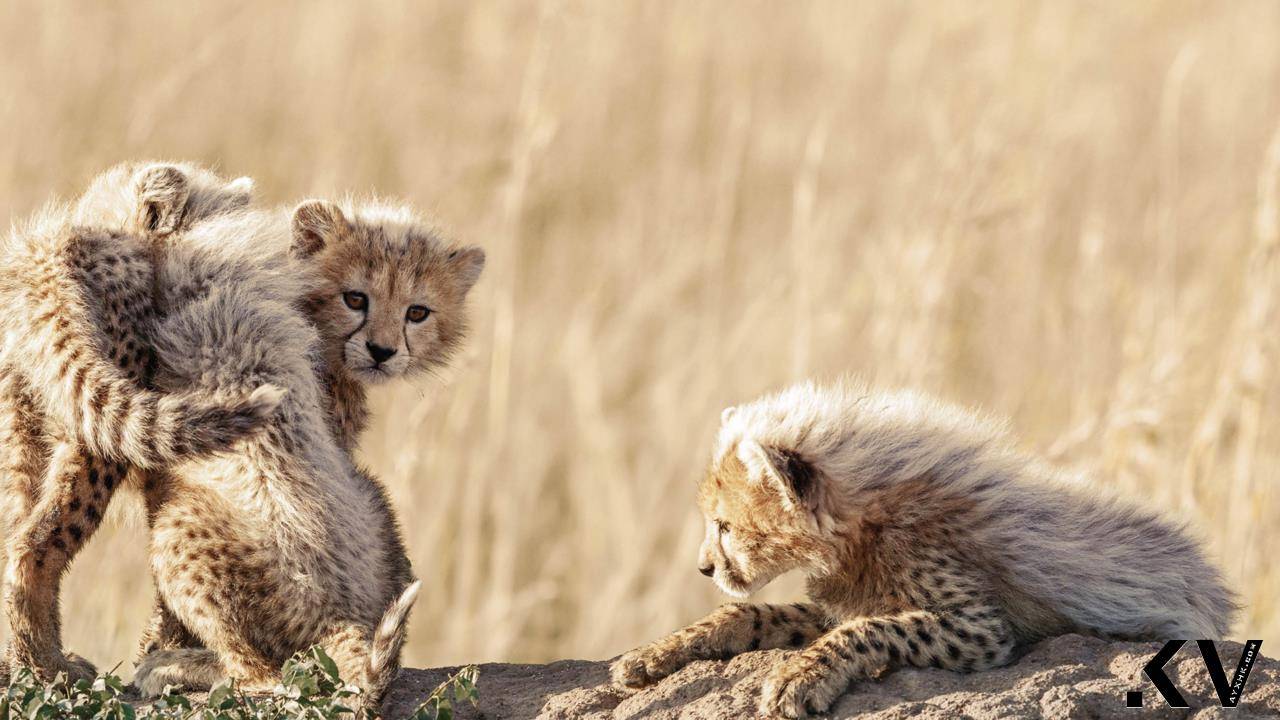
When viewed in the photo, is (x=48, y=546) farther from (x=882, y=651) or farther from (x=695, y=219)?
(x=695, y=219)

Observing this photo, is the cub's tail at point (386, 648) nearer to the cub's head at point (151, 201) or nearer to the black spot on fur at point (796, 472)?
the black spot on fur at point (796, 472)

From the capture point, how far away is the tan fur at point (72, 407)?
2625 millimetres

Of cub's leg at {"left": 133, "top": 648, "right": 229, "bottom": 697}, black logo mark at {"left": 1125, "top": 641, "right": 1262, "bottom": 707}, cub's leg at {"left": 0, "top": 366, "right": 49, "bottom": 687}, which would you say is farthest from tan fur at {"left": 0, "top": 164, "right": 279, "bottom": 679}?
black logo mark at {"left": 1125, "top": 641, "right": 1262, "bottom": 707}

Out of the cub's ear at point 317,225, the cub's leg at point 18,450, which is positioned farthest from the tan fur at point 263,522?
the cub's ear at point 317,225

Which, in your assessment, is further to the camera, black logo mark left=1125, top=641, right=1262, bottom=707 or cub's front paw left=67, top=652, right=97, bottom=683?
cub's front paw left=67, top=652, right=97, bottom=683

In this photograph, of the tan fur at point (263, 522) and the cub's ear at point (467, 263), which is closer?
the tan fur at point (263, 522)

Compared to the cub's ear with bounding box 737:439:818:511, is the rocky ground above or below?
below

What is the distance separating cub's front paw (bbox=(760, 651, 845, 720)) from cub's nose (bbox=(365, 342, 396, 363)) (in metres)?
1.28

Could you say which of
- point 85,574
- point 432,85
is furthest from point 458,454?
point 432,85

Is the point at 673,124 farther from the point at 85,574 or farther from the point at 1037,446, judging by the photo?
the point at 85,574

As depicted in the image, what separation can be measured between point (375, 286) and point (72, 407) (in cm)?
90

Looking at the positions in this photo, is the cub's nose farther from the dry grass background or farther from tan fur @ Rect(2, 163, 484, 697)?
the dry grass background

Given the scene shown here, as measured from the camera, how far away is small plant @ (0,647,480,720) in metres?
2.34

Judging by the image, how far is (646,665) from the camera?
2787 millimetres
